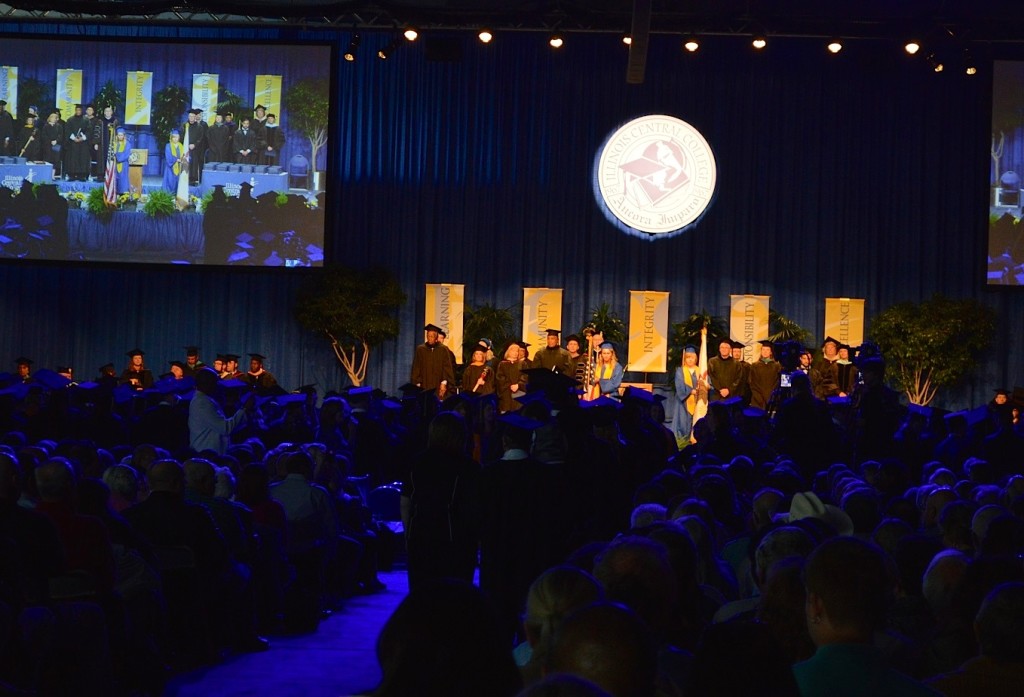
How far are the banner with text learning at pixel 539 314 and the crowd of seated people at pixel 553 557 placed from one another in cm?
854

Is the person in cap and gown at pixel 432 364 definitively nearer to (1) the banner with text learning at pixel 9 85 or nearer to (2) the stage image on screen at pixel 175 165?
(2) the stage image on screen at pixel 175 165

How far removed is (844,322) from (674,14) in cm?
554

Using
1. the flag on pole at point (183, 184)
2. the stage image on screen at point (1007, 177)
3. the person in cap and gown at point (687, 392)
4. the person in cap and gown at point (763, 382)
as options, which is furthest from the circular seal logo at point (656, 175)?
the flag on pole at point (183, 184)

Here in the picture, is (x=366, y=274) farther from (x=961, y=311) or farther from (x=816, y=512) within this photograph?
(x=816, y=512)

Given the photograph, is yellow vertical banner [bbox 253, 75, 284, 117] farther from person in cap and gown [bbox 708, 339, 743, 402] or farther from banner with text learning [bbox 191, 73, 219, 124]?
person in cap and gown [bbox 708, 339, 743, 402]

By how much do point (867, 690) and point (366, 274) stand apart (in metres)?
17.4

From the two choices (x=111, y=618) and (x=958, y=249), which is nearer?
(x=111, y=618)

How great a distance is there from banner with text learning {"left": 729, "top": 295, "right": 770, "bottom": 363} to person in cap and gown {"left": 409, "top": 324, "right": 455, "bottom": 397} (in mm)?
4270

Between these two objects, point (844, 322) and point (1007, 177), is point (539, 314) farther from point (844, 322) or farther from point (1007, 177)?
point (1007, 177)

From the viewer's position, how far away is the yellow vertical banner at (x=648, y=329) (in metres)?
19.3

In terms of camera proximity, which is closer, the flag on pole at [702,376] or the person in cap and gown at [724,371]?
the person in cap and gown at [724,371]

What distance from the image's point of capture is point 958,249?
1992 centimetres

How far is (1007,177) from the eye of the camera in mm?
18734


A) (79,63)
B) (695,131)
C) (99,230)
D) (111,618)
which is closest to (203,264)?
(99,230)
